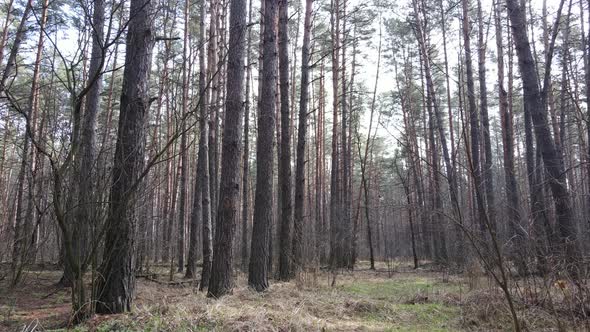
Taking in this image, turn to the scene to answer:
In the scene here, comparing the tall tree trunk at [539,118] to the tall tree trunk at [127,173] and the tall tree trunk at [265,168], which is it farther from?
the tall tree trunk at [127,173]

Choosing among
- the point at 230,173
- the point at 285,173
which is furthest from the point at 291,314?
the point at 285,173

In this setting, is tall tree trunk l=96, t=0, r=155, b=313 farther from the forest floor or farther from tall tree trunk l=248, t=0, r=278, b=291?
tall tree trunk l=248, t=0, r=278, b=291

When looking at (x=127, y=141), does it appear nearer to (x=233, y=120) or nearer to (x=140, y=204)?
(x=140, y=204)

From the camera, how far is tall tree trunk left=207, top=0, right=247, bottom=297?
5.72 m

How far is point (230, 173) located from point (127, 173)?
2.05 metres

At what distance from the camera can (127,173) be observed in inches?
155

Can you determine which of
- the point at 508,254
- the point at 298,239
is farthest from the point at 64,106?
the point at 508,254

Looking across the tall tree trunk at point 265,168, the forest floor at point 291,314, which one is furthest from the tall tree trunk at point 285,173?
the forest floor at point 291,314

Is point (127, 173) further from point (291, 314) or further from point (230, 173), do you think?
point (291, 314)

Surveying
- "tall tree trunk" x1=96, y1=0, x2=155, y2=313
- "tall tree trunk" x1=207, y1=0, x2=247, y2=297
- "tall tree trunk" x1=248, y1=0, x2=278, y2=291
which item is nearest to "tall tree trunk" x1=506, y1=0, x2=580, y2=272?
"tall tree trunk" x1=248, y1=0, x2=278, y2=291

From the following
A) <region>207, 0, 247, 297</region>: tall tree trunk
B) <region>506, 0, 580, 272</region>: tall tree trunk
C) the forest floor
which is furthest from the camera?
<region>506, 0, 580, 272</region>: tall tree trunk

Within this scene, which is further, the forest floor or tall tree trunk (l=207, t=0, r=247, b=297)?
tall tree trunk (l=207, t=0, r=247, b=297)

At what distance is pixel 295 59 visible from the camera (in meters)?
20.5

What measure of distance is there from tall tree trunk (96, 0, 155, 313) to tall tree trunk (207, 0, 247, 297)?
146cm
